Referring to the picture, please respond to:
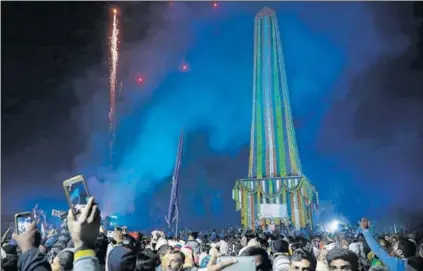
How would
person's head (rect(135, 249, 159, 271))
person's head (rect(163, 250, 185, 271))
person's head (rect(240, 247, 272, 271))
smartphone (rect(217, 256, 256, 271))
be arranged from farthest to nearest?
person's head (rect(163, 250, 185, 271)) < person's head (rect(240, 247, 272, 271)) < person's head (rect(135, 249, 159, 271)) < smartphone (rect(217, 256, 256, 271))

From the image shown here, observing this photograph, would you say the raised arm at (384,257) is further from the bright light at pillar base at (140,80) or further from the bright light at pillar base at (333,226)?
the bright light at pillar base at (140,80)

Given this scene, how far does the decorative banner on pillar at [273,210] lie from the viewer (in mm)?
10336

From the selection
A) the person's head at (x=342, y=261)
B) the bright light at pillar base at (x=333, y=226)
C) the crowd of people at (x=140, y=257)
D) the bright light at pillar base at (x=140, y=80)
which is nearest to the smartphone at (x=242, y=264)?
the crowd of people at (x=140, y=257)

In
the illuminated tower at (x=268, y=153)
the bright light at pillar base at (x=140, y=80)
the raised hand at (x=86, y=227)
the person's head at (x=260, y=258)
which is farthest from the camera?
the illuminated tower at (x=268, y=153)

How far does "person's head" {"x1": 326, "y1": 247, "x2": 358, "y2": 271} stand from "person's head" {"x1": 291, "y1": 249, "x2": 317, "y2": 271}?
5.1 inches

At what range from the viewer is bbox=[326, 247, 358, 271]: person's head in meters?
3.56

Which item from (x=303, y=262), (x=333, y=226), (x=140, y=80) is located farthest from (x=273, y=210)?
(x=303, y=262)

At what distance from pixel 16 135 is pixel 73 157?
107cm

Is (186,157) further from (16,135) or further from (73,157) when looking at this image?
(16,135)

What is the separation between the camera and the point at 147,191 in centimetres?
1062

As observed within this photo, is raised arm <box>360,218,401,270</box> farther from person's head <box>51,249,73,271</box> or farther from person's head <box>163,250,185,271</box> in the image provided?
person's head <box>51,249,73,271</box>

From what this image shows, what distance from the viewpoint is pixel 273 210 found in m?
10.4

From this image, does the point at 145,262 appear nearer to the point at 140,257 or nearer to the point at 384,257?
the point at 140,257

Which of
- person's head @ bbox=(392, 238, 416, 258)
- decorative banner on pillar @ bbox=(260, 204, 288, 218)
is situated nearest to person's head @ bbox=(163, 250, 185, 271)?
person's head @ bbox=(392, 238, 416, 258)
